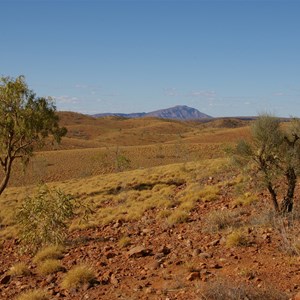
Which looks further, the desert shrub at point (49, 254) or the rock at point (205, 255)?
the desert shrub at point (49, 254)

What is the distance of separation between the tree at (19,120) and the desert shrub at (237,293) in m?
18.7

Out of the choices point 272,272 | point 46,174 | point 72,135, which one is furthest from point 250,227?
point 72,135

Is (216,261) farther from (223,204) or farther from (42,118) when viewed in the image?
(42,118)

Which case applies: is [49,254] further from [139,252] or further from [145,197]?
[145,197]

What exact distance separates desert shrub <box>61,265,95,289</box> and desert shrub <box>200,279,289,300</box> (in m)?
3.00

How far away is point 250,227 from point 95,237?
5539mm

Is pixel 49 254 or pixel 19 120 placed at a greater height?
pixel 19 120

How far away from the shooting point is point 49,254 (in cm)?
1096

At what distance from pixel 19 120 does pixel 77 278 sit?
16682 mm

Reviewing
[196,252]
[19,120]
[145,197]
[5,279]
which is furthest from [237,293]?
[19,120]

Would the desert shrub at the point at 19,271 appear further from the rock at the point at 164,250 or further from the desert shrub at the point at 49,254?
the rock at the point at 164,250

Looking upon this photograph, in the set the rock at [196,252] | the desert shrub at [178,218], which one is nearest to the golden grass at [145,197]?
Answer: the desert shrub at [178,218]

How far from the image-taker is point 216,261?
833cm

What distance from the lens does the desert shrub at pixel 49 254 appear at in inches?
425
